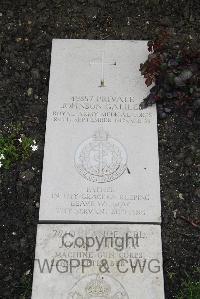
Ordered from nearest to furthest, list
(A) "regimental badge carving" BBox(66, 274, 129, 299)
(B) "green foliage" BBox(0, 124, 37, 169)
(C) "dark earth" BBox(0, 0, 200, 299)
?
(A) "regimental badge carving" BBox(66, 274, 129, 299) < (C) "dark earth" BBox(0, 0, 200, 299) < (B) "green foliage" BBox(0, 124, 37, 169)

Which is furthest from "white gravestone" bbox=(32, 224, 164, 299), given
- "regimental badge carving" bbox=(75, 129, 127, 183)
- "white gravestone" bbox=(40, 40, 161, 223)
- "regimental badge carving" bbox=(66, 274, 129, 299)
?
"regimental badge carving" bbox=(75, 129, 127, 183)

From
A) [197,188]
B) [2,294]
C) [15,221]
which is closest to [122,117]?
[197,188]

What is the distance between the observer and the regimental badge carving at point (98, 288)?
338 cm

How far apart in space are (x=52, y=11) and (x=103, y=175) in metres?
1.70

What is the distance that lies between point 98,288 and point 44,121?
4.66 feet

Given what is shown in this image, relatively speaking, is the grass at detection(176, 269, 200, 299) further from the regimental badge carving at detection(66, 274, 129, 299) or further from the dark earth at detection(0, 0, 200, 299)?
the regimental badge carving at detection(66, 274, 129, 299)

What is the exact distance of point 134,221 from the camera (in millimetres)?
3625

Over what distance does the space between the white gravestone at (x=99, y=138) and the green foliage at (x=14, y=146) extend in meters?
0.18

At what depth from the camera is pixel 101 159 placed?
3.80 m

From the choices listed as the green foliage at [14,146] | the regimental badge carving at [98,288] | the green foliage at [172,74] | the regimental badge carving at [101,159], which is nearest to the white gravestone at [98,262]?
the regimental badge carving at [98,288]

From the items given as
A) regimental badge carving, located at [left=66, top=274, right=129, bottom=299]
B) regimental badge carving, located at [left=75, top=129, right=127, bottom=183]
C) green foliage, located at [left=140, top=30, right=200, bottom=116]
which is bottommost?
regimental badge carving, located at [left=66, top=274, right=129, bottom=299]

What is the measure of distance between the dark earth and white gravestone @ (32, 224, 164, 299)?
0.14m

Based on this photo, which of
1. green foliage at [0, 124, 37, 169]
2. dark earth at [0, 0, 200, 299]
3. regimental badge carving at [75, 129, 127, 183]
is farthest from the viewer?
green foliage at [0, 124, 37, 169]

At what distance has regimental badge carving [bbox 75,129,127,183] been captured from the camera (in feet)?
12.3
